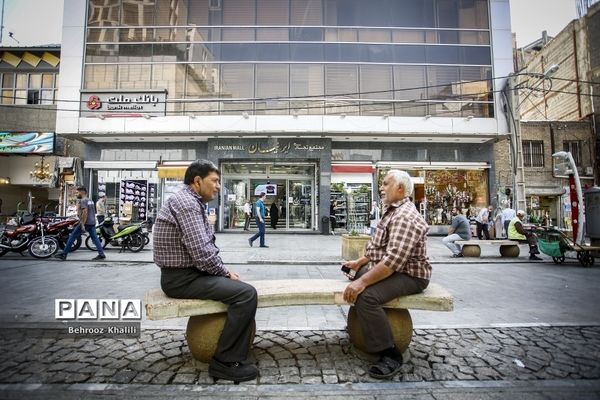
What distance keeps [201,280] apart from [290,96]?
1581cm

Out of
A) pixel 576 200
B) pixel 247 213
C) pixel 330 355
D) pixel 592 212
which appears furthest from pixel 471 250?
pixel 247 213

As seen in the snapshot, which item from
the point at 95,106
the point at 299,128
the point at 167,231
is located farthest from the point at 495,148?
the point at 95,106

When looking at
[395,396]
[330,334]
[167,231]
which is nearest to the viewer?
[395,396]

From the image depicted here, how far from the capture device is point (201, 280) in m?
2.52

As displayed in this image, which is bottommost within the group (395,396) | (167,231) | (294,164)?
(395,396)

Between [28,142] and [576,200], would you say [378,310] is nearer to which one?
[576,200]

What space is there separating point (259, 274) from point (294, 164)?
11.7 m

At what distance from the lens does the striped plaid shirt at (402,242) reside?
2.54m

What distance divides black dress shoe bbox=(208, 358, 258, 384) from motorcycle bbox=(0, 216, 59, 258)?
8.72 meters

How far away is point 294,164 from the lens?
18.0 metres

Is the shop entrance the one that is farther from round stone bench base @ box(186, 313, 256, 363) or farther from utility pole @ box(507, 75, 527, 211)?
round stone bench base @ box(186, 313, 256, 363)

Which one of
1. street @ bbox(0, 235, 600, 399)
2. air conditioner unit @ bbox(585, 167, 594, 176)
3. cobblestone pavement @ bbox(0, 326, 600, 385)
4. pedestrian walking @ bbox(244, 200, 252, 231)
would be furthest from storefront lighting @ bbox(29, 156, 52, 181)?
air conditioner unit @ bbox(585, 167, 594, 176)

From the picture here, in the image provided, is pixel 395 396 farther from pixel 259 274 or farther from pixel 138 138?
pixel 138 138

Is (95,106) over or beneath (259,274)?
over
